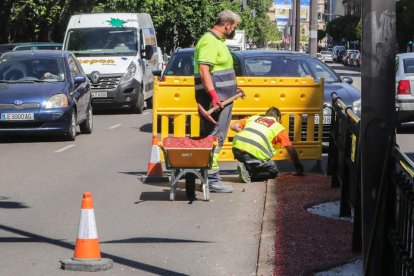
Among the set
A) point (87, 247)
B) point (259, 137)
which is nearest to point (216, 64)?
point (259, 137)

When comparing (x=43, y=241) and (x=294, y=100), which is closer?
(x=43, y=241)

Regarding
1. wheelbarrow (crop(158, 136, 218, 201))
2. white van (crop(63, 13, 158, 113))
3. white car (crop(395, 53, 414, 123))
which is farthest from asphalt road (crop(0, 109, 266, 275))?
white van (crop(63, 13, 158, 113))

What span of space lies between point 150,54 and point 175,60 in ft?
17.6

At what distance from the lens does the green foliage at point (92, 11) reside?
45406 millimetres

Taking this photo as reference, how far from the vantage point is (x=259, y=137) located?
39.7 feet

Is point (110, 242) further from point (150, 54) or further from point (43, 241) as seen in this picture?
point (150, 54)

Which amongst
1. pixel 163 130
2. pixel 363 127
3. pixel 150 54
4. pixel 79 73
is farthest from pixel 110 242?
pixel 150 54

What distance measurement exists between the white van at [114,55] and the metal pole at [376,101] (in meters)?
19.2

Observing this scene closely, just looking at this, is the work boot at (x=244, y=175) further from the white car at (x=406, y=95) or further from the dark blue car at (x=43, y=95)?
the white car at (x=406, y=95)

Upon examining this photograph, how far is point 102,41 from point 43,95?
29.3 ft

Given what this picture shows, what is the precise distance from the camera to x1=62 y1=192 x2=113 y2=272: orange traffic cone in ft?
24.7

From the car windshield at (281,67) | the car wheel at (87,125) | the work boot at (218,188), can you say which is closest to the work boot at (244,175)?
the work boot at (218,188)

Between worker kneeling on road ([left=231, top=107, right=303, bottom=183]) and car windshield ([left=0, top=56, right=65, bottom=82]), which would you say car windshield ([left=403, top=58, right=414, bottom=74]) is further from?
worker kneeling on road ([left=231, top=107, right=303, bottom=183])

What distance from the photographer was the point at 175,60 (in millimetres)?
20438
